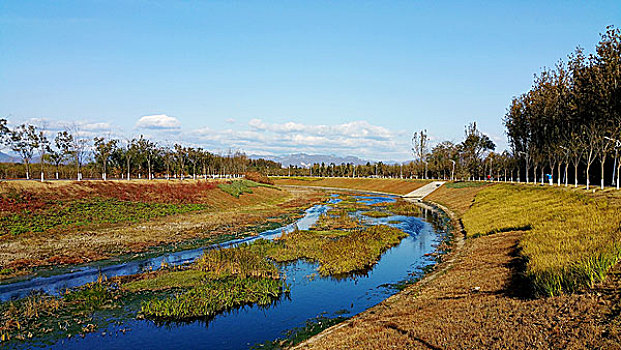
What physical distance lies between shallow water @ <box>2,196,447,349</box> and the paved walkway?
49.7 metres

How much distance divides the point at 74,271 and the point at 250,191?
1623 inches

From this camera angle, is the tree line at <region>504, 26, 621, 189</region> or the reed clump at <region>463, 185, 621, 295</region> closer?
the reed clump at <region>463, 185, 621, 295</region>

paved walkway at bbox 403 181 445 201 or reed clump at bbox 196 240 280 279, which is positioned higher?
paved walkway at bbox 403 181 445 201

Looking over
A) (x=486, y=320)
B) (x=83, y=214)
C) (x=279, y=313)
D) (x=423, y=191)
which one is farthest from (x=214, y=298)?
(x=423, y=191)

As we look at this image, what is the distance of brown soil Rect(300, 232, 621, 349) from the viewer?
812cm

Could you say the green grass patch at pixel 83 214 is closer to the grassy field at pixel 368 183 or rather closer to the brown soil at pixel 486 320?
the brown soil at pixel 486 320

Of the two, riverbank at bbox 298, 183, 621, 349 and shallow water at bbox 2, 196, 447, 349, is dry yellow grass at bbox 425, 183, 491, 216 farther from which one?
riverbank at bbox 298, 183, 621, 349

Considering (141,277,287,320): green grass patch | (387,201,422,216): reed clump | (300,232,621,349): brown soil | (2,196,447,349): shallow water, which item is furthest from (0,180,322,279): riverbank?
(300,232,621,349): brown soil

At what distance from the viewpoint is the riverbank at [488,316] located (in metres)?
8.20

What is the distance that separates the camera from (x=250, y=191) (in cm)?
6053

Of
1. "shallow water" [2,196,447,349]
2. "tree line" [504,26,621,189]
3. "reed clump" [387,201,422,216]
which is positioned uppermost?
"tree line" [504,26,621,189]

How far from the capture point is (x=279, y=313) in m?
14.8

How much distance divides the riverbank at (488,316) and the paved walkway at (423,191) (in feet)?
182

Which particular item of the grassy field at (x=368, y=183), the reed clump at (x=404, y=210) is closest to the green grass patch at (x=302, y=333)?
the reed clump at (x=404, y=210)
